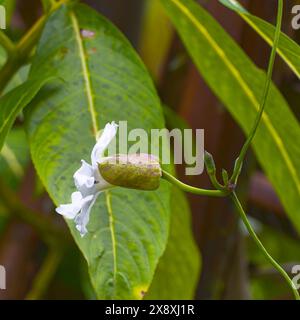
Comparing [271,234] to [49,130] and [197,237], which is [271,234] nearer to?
[197,237]

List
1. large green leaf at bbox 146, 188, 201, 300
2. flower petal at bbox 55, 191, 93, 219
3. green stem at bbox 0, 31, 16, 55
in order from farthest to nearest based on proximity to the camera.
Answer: large green leaf at bbox 146, 188, 201, 300 → green stem at bbox 0, 31, 16, 55 → flower petal at bbox 55, 191, 93, 219

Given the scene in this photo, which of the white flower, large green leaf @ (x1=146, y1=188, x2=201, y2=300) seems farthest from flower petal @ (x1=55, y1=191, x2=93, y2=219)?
large green leaf @ (x1=146, y1=188, x2=201, y2=300)

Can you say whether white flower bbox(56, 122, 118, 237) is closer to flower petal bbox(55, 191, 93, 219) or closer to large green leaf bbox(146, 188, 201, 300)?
flower petal bbox(55, 191, 93, 219)

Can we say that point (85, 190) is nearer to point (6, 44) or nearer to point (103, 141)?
point (103, 141)

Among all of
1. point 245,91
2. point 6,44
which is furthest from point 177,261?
point 6,44

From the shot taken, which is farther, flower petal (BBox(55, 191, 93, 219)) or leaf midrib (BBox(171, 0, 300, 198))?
leaf midrib (BBox(171, 0, 300, 198))

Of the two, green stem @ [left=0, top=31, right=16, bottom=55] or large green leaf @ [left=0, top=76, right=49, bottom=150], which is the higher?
green stem @ [left=0, top=31, right=16, bottom=55]
